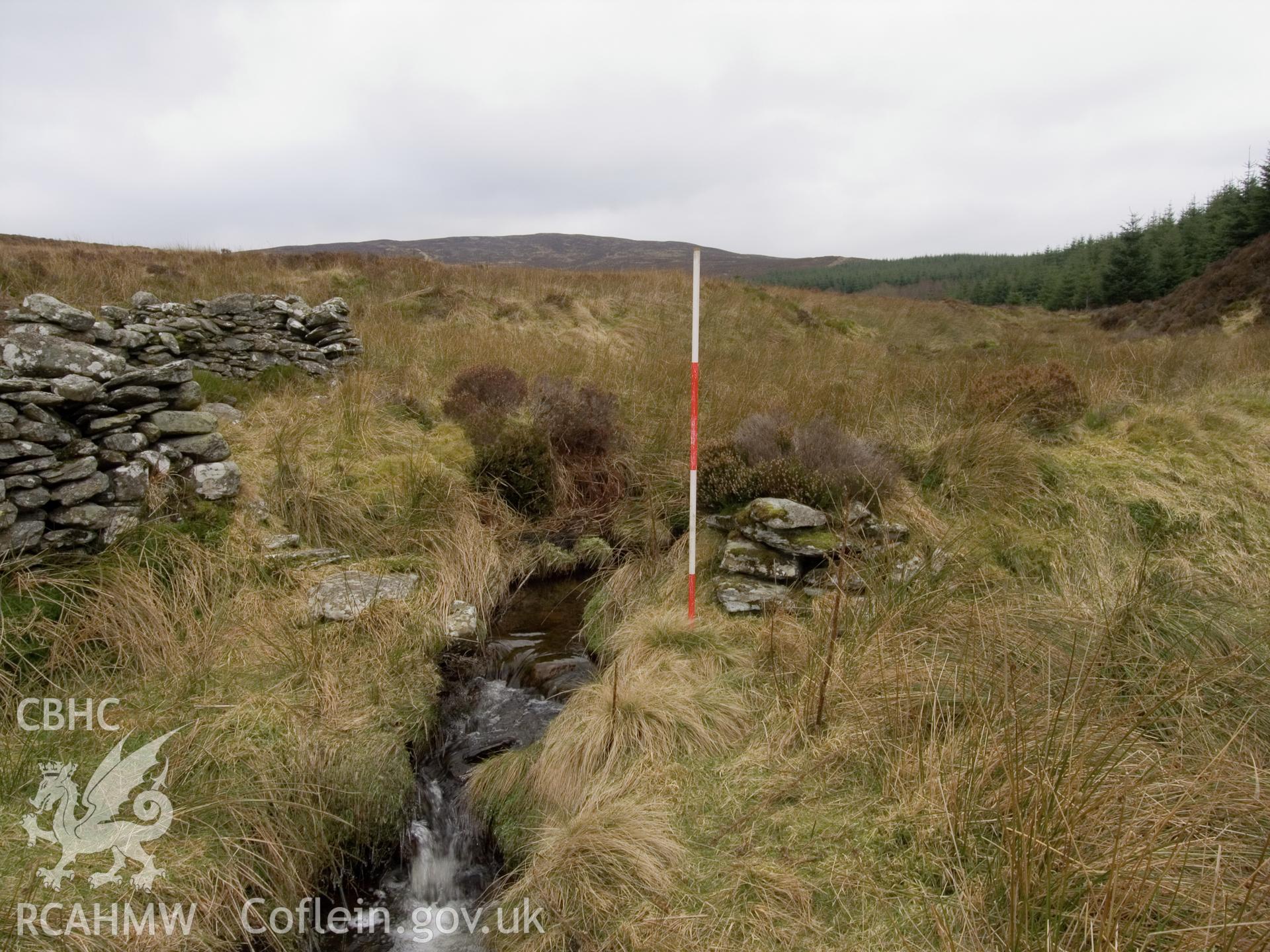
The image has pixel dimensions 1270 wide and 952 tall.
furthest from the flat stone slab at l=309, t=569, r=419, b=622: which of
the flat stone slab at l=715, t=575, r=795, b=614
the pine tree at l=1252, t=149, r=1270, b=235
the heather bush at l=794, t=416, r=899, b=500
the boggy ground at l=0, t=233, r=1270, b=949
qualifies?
the pine tree at l=1252, t=149, r=1270, b=235

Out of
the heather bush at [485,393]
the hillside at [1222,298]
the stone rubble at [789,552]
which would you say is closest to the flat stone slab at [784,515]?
the stone rubble at [789,552]

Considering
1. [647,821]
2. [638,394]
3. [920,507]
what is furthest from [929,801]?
[638,394]

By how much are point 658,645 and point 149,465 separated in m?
3.89

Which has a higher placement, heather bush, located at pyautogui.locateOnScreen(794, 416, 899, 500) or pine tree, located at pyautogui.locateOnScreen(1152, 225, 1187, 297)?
pine tree, located at pyautogui.locateOnScreen(1152, 225, 1187, 297)

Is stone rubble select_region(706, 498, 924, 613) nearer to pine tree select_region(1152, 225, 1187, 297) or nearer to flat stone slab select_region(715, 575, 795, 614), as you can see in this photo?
flat stone slab select_region(715, 575, 795, 614)

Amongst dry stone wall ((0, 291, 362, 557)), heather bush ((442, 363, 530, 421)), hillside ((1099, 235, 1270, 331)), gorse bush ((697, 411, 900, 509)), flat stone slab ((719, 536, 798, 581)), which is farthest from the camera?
hillside ((1099, 235, 1270, 331))

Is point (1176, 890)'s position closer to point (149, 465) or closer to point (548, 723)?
point (548, 723)

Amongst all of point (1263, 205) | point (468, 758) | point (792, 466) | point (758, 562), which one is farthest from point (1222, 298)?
point (468, 758)

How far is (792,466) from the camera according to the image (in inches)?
202

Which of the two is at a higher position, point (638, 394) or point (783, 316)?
point (783, 316)

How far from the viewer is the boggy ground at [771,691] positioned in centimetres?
223

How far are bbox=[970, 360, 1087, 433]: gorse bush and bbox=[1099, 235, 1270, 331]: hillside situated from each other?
38.9 feet

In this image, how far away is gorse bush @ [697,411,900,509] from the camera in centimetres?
506

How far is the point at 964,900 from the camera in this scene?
217cm
